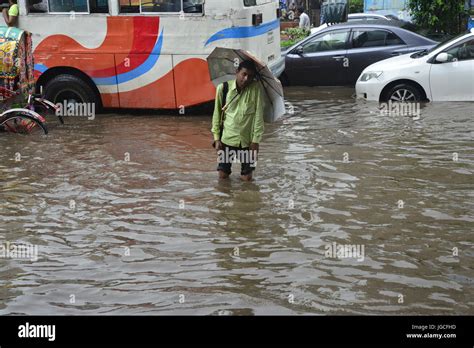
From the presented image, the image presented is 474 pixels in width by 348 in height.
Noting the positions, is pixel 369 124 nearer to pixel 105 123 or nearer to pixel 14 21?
pixel 105 123

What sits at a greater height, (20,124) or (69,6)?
(69,6)

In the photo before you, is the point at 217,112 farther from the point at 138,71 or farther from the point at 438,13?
the point at 438,13

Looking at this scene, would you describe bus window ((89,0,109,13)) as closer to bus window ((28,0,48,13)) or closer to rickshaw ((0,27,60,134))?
bus window ((28,0,48,13))

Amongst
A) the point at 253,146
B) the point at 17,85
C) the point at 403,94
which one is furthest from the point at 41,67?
the point at 403,94

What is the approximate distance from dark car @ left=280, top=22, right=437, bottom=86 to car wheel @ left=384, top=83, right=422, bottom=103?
87.1 inches

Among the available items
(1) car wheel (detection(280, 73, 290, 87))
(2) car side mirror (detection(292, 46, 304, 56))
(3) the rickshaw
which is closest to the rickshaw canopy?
(3) the rickshaw

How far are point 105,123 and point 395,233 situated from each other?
740cm

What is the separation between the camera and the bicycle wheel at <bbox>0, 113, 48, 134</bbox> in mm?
12336

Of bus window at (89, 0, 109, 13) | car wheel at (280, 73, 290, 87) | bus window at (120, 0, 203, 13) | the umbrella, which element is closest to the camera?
the umbrella

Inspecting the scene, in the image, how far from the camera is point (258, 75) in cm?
926

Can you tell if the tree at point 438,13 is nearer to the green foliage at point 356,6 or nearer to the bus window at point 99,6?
the bus window at point 99,6

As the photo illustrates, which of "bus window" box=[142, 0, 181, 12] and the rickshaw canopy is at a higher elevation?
"bus window" box=[142, 0, 181, 12]

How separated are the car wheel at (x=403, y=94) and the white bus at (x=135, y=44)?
7.84ft

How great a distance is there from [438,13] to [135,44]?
9711 millimetres
